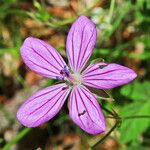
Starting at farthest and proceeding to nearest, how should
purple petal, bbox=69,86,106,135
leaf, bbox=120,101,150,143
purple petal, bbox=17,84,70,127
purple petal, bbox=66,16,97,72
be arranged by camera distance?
leaf, bbox=120,101,150,143 < purple petal, bbox=66,16,97,72 < purple petal, bbox=17,84,70,127 < purple petal, bbox=69,86,106,135

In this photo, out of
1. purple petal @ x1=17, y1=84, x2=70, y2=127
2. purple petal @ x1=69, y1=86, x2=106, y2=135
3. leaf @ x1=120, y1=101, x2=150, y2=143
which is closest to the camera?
purple petal @ x1=69, y1=86, x2=106, y2=135

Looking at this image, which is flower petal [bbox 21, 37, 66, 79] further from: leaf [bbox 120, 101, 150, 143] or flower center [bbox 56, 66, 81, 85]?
leaf [bbox 120, 101, 150, 143]

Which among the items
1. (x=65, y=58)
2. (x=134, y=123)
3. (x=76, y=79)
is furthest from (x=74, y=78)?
(x=65, y=58)

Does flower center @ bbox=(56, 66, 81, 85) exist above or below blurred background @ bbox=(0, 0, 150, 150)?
above

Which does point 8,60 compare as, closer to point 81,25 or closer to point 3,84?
point 3,84

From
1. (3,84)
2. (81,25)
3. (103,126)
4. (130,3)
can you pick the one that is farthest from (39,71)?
(3,84)

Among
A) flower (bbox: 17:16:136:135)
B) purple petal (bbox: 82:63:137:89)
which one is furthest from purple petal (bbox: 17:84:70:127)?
purple petal (bbox: 82:63:137:89)

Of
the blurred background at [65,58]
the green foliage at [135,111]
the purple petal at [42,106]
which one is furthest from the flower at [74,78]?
the green foliage at [135,111]

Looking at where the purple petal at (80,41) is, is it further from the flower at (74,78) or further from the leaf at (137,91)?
the leaf at (137,91)
